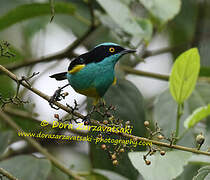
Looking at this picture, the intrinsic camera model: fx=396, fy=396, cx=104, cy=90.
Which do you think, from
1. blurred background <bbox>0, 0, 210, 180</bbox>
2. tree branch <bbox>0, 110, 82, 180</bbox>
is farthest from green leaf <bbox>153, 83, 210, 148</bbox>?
tree branch <bbox>0, 110, 82, 180</bbox>

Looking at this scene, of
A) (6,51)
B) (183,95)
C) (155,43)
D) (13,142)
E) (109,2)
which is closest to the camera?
(6,51)

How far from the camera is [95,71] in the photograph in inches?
82.1

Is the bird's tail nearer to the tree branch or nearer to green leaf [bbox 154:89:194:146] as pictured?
the tree branch

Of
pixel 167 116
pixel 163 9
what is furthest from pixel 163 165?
pixel 163 9

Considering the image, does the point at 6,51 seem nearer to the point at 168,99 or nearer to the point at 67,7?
the point at 67,7

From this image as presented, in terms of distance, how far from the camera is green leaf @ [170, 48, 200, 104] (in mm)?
1985

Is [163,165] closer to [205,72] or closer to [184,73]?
[184,73]

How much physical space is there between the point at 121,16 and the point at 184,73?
0.78 m

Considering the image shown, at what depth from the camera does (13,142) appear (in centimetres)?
321

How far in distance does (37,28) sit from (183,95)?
5.65 ft

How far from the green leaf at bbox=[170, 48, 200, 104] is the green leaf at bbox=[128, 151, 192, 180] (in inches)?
14.4

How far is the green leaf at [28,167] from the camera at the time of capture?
8.31 feet

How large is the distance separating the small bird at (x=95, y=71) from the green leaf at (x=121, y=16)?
1.50 feet

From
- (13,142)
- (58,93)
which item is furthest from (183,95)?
(13,142)
